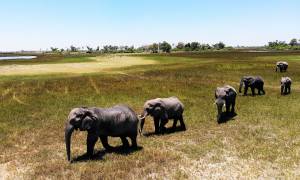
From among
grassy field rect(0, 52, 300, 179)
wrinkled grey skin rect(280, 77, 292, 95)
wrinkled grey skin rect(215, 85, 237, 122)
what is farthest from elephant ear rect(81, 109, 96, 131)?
wrinkled grey skin rect(280, 77, 292, 95)

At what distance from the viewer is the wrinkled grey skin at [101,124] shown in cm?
1666

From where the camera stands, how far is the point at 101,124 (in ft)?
57.7

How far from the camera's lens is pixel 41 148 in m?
20.6

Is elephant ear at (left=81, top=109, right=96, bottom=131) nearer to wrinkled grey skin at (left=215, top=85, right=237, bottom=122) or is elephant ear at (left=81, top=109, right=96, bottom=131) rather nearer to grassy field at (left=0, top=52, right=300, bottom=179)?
grassy field at (left=0, top=52, right=300, bottom=179)

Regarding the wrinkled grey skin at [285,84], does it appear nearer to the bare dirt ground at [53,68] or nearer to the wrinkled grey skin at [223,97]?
the wrinkled grey skin at [223,97]

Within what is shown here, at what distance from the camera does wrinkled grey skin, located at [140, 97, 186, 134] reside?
2186 centimetres

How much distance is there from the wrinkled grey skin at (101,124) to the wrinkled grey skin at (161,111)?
2.95m

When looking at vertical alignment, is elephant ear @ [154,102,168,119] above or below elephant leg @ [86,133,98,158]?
above

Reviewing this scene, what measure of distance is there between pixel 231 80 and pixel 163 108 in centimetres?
3086

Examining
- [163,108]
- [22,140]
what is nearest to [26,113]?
[22,140]

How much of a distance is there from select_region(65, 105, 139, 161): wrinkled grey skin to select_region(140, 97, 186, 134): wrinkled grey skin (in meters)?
2.95

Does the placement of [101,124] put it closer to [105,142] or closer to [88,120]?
[88,120]

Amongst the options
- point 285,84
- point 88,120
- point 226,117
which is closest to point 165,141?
point 88,120


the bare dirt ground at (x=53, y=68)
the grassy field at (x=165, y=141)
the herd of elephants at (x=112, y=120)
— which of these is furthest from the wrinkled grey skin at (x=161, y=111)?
the bare dirt ground at (x=53, y=68)
